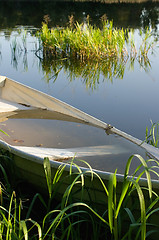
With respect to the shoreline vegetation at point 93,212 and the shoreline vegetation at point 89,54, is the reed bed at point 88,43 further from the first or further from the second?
the shoreline vegetation at point 93,212

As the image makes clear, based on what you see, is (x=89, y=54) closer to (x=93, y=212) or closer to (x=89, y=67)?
(x=89, y=67)

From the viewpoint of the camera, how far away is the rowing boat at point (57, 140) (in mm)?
3266

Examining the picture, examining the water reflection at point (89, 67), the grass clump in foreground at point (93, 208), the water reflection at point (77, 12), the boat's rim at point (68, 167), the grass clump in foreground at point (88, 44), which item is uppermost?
the water reflection at point (77, 12)

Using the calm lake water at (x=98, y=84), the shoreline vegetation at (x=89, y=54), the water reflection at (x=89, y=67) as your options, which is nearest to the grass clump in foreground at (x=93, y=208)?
the calm lake water at (x=98, y=84)

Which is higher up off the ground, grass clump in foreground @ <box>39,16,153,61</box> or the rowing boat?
grass clump in foreground @ <box>39,16,153,61</box>

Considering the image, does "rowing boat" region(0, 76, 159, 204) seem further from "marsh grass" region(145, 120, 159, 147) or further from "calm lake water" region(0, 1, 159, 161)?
"marsh grass" region(145, 120, 159, 147)

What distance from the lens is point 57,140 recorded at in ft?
13.9

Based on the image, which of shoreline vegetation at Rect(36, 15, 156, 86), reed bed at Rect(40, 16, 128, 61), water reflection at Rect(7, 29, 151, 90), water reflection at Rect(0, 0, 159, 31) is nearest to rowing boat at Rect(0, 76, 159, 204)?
water reflection at Rect(7, 29, 151, 90)

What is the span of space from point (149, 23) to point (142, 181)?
1302 centimetres

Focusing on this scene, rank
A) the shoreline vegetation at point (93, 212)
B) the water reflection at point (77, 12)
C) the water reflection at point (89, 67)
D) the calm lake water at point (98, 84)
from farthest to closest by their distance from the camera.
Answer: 1. the water reflection at point (77, 12)
2. the water reflection at point (89, 67)
3. the calm lake water at point (98, 84)
4. the shoreline vegetation at point (93, 212)

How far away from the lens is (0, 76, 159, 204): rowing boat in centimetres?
327

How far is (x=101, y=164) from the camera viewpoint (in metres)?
3.49

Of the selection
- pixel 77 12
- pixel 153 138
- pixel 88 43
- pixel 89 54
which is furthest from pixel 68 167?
pixel 77 12

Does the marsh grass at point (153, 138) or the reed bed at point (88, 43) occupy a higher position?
the reed bed at point (88, 43)
